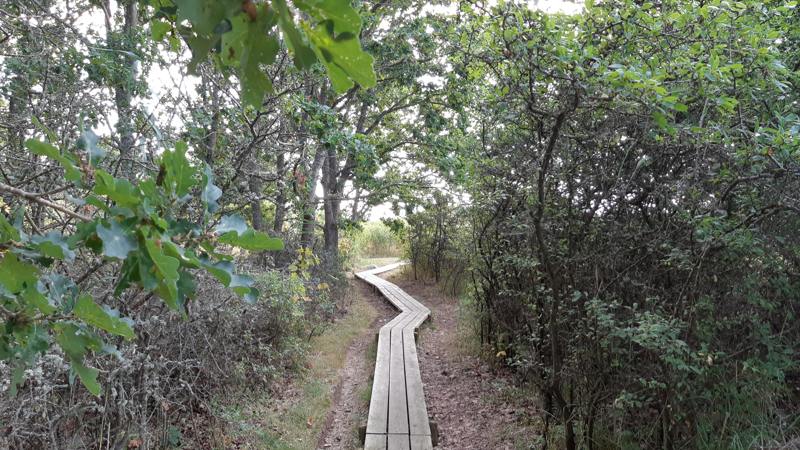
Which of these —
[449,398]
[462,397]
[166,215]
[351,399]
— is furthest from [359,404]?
[166,215]

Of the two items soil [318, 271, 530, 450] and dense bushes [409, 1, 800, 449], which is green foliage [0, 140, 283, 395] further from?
soil [318, 271, 530, 450]

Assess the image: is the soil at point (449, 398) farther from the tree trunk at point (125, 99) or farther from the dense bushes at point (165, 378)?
the tree trunk at point (125, 99)

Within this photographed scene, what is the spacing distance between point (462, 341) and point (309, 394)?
3.12 meters

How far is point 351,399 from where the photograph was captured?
20.2ft

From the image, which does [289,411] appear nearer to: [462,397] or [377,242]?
[462,397]

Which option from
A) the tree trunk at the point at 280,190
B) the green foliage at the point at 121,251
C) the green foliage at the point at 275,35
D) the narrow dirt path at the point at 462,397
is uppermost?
the tree trunk at the point at 280,190

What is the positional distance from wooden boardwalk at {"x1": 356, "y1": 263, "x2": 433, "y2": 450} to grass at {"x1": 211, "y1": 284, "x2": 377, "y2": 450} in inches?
24.6

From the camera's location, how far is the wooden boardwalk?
178 inches

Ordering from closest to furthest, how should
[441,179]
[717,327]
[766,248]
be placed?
[766,248] → [717,327] → [441,179]

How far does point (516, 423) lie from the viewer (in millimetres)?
4898

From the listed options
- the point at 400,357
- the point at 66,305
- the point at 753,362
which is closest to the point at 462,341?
the point at 400,357

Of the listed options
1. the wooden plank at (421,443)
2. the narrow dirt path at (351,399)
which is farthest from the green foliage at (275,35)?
the narrow dirt path at (351,399)

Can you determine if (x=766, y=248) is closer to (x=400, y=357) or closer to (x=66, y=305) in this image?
(x=66, y=305)

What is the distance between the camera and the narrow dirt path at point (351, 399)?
16.4 feet
